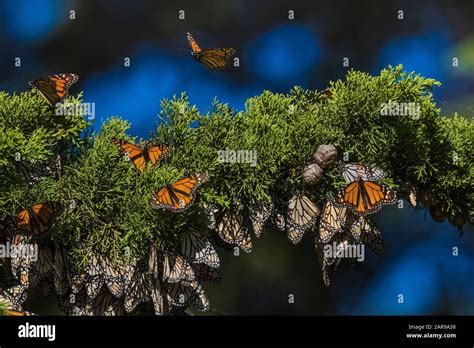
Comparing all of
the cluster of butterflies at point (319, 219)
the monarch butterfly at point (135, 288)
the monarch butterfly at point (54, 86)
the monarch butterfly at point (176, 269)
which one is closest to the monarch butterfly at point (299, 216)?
the cluster of butterflies at point (319, 219)

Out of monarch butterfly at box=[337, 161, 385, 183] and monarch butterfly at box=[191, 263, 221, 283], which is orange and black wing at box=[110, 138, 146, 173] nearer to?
monarch butterfly at box=[191, 263, 221, 283]

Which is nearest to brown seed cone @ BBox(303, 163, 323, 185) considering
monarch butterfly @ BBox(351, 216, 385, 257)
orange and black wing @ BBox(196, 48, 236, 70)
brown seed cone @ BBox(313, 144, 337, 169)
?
brown seed cone @ BBox(313, 144, 337, 169)

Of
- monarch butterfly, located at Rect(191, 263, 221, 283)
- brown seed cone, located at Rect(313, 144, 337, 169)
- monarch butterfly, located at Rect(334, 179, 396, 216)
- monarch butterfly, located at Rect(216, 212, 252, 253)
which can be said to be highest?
brown seed cone, located at Rect(313, 144, 337, 169)

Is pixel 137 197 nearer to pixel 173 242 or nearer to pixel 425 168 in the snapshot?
pixel 173 242

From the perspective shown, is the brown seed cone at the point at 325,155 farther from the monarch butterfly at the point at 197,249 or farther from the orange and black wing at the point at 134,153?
the orange and black wing at the point at 134,153

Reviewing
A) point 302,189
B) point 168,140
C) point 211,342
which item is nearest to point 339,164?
point 302,189

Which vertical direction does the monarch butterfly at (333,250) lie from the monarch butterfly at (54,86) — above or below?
below

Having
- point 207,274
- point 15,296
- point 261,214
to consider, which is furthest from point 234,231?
point 15,296
